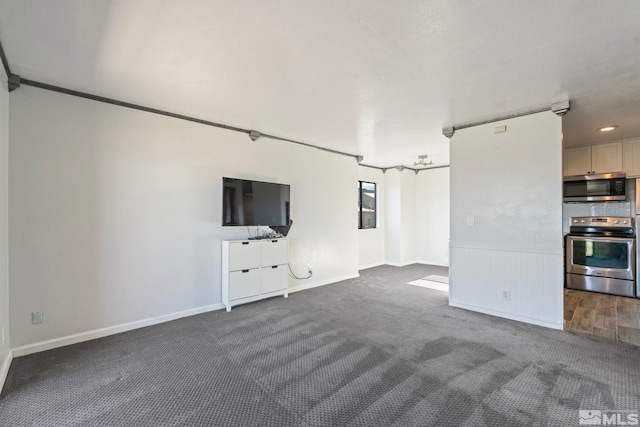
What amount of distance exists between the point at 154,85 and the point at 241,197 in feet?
5.40

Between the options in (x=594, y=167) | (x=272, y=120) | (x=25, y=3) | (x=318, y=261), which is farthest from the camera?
(x=318, y=261)

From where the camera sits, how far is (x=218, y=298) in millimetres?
3941

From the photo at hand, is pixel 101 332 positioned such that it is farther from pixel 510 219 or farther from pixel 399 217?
pixel 399 217

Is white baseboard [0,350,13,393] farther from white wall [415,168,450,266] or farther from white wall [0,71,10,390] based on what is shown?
white wall [415,168,450,266]

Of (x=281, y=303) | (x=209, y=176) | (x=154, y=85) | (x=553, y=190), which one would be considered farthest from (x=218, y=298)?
(x=553, y=190)

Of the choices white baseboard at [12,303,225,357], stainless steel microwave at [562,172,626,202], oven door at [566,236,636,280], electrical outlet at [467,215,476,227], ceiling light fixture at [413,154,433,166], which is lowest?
white baseboard at [12,303,225,357]

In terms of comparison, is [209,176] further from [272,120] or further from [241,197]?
[272,120]

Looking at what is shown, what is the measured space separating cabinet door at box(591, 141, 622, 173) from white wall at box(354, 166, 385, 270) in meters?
4.06

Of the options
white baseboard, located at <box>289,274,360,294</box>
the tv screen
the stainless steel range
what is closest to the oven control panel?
the stainless steel range

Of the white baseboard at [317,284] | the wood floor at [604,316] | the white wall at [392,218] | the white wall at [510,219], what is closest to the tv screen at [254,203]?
the white baseboard at [317,284]

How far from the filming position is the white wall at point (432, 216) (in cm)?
728

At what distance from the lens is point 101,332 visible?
119 inches

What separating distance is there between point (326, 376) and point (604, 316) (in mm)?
3788

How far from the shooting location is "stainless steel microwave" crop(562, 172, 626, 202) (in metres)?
4.55
